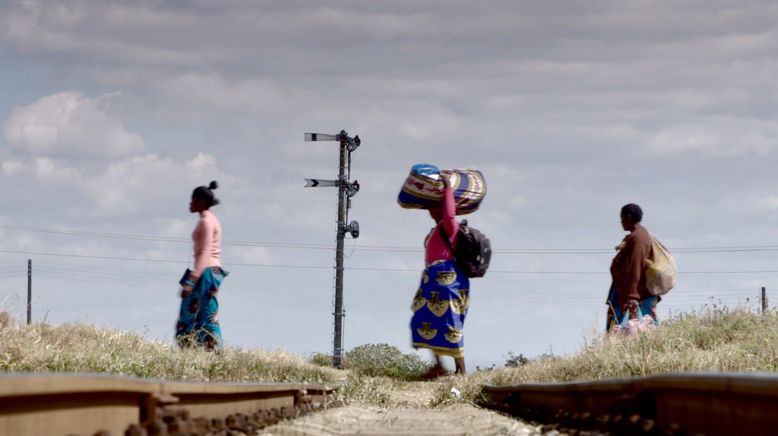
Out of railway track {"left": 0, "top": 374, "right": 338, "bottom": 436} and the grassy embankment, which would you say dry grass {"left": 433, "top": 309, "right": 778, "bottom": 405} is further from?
railway track {"left": 0, "top": 374, "right": 338, "bottom": 436}

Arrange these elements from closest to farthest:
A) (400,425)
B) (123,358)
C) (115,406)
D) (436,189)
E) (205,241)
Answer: (115,406) < (400,425) < (123,358) < (205,241) < (436,189)

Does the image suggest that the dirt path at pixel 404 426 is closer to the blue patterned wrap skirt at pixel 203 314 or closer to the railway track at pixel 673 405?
the railway track at pixel 673 405

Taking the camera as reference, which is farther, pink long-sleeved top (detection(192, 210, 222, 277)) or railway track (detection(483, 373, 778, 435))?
pink long-sleeved top (detection(192, 210, 222, 277))

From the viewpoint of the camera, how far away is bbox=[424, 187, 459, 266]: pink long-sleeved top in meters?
18.6

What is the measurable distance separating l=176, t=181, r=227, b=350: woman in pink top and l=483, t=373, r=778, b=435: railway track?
826 cm

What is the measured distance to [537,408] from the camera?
34.3ft

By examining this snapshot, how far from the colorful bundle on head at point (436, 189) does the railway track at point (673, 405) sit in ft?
32.2

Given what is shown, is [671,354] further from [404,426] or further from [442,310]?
[442,310]

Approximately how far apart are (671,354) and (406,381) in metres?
7.09

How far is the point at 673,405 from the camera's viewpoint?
227 inches

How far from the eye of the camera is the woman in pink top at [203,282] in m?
16.5

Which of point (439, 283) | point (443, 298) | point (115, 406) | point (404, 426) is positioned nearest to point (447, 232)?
point (439, 283)

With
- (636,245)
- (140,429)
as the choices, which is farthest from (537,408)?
(636,245)

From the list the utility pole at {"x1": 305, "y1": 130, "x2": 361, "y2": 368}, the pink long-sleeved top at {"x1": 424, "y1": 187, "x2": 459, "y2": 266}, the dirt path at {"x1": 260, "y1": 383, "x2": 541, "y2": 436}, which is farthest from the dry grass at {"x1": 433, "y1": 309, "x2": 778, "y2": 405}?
the utility pole at {"x1": 305, "y1": 130, "x2": 361, "y2": 368}
